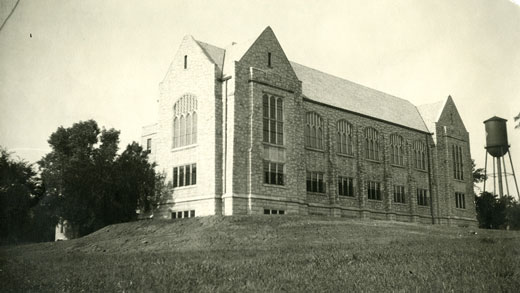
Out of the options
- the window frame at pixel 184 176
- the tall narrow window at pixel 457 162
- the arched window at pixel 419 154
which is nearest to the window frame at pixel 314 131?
the window frame at pixel 184 176

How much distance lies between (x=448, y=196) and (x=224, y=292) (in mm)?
41010

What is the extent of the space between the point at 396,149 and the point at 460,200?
974cm

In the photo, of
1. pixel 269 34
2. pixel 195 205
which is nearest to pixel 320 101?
pixel 269 34

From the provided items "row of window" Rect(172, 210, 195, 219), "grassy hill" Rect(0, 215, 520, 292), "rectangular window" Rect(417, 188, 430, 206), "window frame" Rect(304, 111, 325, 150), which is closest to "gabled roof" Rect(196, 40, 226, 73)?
"window frame" Rect(304, 111, 325, 150)

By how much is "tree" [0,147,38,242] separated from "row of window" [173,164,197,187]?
8.53 m

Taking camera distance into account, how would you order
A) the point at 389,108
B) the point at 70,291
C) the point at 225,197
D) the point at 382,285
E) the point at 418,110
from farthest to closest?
the point at 418,110 < the point at 389,108 < the point at 225,197 < the point at 382,285 < the point at 70,291

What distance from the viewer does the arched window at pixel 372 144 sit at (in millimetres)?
42375

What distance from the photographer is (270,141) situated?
33.2 metres

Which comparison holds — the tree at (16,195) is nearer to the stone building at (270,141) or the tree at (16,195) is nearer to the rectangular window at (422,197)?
the stone building at (270,141)

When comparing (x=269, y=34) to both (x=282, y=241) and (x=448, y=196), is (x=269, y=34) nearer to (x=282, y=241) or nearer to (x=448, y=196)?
(x=282, y=241)

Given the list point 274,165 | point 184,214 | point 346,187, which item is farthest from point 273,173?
point 346,187

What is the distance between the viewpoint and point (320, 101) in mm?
38750

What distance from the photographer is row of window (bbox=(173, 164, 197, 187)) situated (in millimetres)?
32812

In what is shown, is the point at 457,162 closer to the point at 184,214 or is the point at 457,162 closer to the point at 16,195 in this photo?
the point at 184,214
